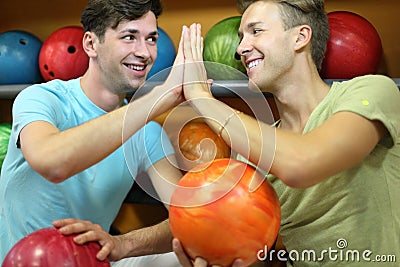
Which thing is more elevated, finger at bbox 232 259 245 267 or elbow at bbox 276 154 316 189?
elbow at bbox 276 154 316 189

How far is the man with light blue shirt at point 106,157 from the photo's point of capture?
1482 millimetres

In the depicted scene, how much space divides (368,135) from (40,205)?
0.92 m

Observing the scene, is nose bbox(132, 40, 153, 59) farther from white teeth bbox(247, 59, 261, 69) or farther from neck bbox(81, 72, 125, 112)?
white teeth bbox(247, 59, 261, 69)

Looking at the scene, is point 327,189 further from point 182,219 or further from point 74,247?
point 74,247

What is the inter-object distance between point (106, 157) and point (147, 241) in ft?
0.86

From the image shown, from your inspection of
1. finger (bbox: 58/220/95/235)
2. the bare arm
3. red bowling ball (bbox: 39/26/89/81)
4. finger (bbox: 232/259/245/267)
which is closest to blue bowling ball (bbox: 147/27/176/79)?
red bowling ball (bbox: 39/26/89/81)

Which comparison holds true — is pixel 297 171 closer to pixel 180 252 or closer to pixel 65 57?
pixel 180 252

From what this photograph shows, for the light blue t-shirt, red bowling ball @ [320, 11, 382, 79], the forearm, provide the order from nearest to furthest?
the forearm < the light blue t-shirt < red bowling ball @ [320, 11, 382, 79]

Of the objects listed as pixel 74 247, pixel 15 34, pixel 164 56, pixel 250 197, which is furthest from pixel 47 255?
pixel 15 34

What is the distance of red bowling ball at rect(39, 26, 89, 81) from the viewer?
2.11 metres

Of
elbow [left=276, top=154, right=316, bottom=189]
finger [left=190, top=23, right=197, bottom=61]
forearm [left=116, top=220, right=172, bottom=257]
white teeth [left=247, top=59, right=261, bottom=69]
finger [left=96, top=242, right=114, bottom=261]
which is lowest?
forearm [left=116, top=220, right=172, bottom=257]

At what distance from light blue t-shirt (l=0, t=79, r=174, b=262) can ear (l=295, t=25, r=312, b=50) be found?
56 cm

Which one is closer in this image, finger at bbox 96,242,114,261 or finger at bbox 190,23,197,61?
finger at bbox 96,242,114,261

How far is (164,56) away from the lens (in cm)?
203
